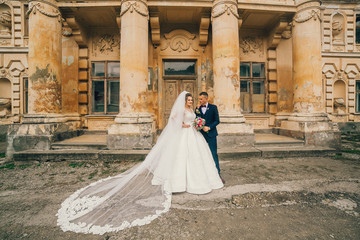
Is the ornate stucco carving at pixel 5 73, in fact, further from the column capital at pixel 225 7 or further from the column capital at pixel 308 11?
the column capital at pixel 308 11

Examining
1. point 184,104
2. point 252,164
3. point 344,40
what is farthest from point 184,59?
point 344,40

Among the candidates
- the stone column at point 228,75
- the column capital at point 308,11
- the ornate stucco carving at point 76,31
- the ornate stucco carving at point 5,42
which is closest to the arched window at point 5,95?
the ornate stucco carving at point 5,42

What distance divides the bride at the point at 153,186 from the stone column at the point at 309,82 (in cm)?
482

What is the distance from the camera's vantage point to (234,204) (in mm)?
2607

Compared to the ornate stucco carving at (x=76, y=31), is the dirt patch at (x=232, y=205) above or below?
below

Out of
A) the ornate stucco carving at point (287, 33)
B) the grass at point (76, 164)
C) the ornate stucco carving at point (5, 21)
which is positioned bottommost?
the grass at point (76, 164)

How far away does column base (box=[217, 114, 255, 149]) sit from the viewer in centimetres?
540

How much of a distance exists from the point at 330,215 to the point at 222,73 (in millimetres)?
4551

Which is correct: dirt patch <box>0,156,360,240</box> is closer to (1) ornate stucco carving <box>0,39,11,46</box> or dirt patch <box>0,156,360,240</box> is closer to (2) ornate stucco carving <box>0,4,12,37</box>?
(1) ornate stucco carving <box>0,39,11,46</box>

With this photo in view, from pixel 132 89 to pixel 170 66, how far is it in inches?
123

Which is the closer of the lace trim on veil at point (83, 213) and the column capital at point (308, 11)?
the lace trim on veil at point (83, 213)

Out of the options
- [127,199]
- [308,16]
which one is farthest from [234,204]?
[308,16]

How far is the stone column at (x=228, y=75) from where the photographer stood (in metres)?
5.46

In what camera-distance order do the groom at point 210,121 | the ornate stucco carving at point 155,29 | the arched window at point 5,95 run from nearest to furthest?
the groom at point 210,121 < the ornate stucco carving at point 155,29 < the arched window at point 5,95
